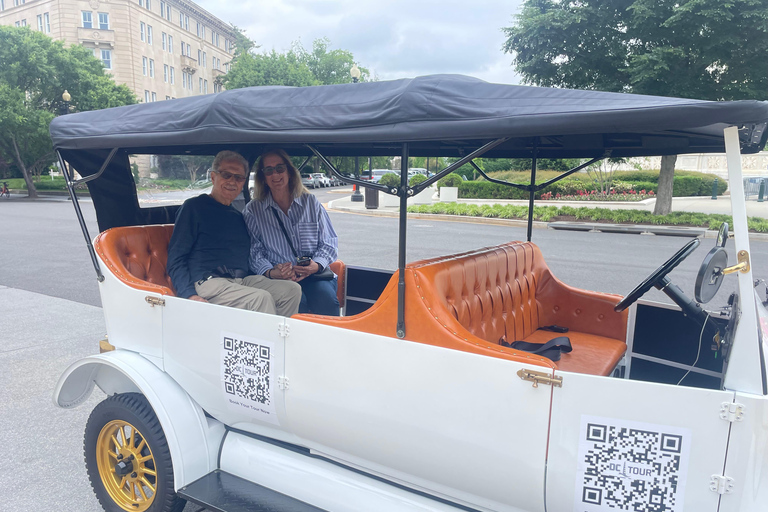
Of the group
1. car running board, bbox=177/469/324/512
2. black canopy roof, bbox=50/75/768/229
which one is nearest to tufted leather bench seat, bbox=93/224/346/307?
black canopy roof, bbox=50/75/768/229

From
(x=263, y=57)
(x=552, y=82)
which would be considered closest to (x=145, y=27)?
(x=263, y=57)

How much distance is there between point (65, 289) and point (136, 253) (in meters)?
5.32

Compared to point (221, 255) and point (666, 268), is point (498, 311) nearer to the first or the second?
point (666, 268)

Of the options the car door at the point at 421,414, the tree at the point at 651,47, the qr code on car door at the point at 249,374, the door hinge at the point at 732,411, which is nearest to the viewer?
the door hinge at the point at 732,411

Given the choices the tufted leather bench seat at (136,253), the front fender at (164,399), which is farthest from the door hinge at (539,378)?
the tufted leather bench seat at (136,253)

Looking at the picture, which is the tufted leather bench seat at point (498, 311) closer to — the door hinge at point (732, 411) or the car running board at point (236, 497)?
the door hinge at point (732, 411)

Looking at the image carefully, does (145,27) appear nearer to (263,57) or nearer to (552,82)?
(263,57)

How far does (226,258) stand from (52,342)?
325 cm

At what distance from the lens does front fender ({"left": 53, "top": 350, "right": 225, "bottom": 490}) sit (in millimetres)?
2507

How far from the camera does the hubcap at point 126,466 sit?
105 inches

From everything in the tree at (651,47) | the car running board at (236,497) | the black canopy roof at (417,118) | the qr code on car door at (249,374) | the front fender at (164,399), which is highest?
the tree at (651,47)

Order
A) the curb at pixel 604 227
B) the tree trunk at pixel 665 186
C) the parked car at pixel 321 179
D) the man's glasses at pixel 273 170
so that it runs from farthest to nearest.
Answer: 1. the parked car at pixel 321 179
2. the tree trunk at pixel 665 186
3. the curb at pixel 604 227
4. the man's glasses at pixel 273 170

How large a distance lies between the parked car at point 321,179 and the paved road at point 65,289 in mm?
24198

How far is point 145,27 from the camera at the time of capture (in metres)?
50.8
